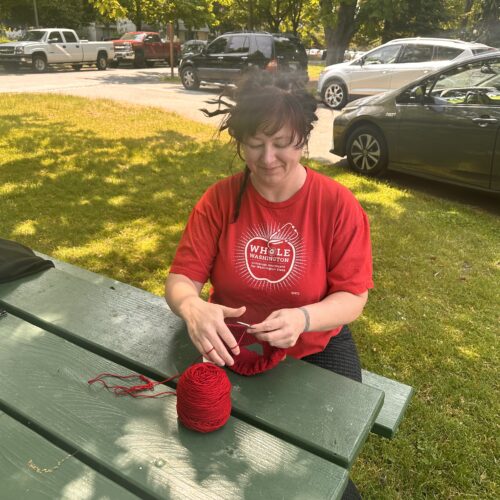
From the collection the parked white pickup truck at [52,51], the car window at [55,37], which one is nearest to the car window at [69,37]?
the parked white pickup truck at [52,51]

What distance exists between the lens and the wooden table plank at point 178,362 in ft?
4.00

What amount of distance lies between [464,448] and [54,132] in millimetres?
7182

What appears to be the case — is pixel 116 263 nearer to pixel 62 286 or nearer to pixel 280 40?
pixel 62 286

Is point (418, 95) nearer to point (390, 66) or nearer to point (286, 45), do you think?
point (390, 66)

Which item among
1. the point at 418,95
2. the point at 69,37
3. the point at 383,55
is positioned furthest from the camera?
the point at 69,37

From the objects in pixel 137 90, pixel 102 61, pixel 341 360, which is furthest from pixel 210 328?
pixel 102 61

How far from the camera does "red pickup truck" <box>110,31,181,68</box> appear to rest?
74.5ft

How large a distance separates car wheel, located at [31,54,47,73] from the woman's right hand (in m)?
20.6

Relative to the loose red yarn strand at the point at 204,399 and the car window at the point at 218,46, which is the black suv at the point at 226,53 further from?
the loose red yarn strand at the point at 204,399

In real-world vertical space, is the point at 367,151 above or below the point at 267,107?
A: below

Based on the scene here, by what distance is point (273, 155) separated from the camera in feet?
4.99

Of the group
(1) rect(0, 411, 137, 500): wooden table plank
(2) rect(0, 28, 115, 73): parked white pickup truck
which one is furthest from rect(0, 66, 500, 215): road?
(1) rect(0, 411, 137, 500): wooden table plank

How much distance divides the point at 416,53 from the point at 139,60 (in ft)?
52.9

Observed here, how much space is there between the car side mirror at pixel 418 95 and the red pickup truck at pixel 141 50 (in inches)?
784
